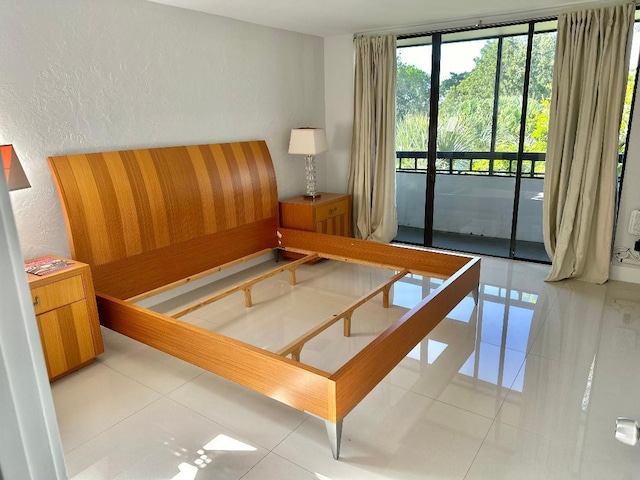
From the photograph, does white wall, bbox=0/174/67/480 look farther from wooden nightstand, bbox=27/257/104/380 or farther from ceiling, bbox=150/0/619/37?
ceiling, bbox=150/0/619/37

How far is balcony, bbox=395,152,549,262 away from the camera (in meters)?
4.52

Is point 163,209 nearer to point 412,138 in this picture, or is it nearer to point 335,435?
point 335,435

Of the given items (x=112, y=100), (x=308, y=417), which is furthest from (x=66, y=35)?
(x=308, y=417)

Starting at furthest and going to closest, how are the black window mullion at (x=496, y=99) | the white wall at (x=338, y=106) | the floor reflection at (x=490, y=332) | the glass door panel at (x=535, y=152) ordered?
1. the white wall at (x=338, y=106)
2. the black window mullion at (x=496, y=99)
3. the glass door panel at (x=535, y=152)
4. the floor reflection at (x=490, y=332)

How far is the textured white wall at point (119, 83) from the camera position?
2.78 metres

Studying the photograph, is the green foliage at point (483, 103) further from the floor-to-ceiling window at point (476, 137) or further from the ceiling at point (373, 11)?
the ceiling at point (373, 11)

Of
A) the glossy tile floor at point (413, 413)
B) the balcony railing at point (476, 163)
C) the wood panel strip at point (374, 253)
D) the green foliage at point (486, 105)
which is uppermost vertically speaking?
the green foliage at point (486, 105)

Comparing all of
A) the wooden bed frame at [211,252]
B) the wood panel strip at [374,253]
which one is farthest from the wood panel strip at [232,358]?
the wood panel strip at [374,253]

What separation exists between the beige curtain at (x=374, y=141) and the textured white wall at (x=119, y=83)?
2.87ft

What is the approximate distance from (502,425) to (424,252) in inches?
63.7

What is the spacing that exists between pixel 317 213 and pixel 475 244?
1.81 m

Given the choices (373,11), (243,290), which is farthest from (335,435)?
(373,11)

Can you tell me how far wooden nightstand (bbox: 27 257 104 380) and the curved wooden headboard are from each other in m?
0.41

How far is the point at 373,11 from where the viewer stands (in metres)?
3.92
